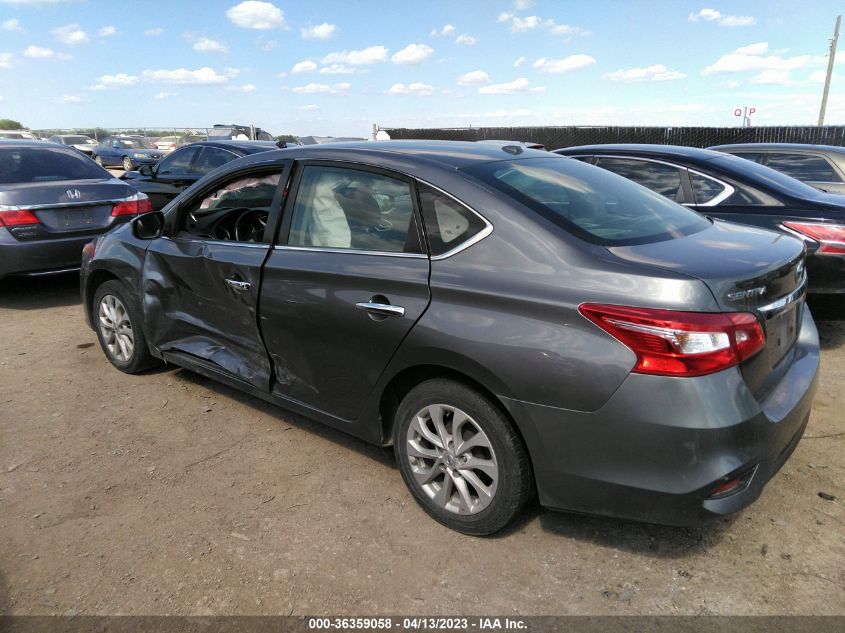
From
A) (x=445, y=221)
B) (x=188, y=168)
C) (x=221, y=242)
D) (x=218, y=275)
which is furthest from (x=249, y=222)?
(x=188, y=168)

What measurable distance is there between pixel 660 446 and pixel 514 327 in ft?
2.17

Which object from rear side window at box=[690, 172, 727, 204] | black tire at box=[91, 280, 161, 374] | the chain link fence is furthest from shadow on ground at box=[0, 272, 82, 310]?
the chain link fence

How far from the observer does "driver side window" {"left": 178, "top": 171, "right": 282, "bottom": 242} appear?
382 centimetres

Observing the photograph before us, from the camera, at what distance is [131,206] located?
7.01 m

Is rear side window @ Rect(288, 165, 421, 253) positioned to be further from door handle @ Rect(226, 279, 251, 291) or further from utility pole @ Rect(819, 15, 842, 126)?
utility pole @ Rect(819, 15, 842, 126)

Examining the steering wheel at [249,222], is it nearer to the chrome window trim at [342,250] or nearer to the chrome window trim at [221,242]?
the chrome window trim at [221,242]

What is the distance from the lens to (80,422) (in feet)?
13.0

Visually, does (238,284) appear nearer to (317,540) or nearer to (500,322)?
(317,540)

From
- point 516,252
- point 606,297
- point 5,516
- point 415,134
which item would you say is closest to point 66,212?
point 5,516

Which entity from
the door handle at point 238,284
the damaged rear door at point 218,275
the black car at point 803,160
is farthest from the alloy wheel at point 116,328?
the black car at point 803,160

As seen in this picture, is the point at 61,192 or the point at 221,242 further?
the point at 61,192

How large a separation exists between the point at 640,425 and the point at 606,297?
0.46 metres

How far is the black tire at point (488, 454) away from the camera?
251 cm

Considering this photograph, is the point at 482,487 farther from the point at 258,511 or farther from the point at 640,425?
the point at 258,511
